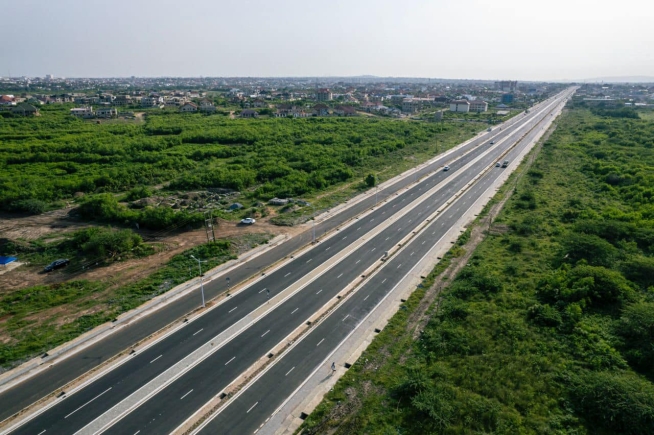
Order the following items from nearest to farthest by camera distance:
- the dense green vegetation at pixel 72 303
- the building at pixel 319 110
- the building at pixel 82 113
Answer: the dense green vegetation at pixel 72 303, the building at pixel 82 113, the building at pixel 319 110

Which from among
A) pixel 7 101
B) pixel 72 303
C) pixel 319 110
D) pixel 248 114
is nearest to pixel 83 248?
pixel 72 303

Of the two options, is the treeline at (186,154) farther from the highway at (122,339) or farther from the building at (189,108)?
the building at (189,108)

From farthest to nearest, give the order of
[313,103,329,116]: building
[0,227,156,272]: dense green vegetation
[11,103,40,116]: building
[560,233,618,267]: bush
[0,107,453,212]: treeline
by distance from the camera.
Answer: [313,103,329,116]: building < [11,103,40,116]: building < [0,107,453,212]: treeline < [0,227,156,272]: dense green vegetation < [560,233,618,267]: bush

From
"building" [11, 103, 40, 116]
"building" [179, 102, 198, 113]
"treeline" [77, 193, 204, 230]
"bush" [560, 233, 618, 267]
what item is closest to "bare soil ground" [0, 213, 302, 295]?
"treeline" [77, 193, 204, 230]

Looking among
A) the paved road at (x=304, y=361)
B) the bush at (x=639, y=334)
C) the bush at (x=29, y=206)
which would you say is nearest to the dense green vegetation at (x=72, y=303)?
the paved road at (x=304, y=361)

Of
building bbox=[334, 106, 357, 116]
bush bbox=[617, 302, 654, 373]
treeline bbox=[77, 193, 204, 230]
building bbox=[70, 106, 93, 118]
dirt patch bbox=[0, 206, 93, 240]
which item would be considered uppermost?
building bbox=[334, 106, 357, 116]

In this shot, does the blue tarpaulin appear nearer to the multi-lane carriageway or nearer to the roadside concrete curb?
the roadside concrete curb
